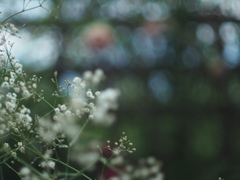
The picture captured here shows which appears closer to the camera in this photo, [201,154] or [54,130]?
[54,130]

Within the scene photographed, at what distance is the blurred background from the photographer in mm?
1721

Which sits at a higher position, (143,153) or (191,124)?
(191,124)

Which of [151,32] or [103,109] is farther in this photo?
[151,32]

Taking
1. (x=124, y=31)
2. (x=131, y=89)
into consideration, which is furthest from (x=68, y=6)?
(x=131, y=89)

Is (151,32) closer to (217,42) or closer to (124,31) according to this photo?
(124,31)

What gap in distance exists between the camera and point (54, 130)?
47cm

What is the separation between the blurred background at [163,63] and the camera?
1.72 meters

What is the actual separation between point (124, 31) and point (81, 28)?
0.18m

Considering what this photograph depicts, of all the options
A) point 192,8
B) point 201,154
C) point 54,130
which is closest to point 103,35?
point 192,8

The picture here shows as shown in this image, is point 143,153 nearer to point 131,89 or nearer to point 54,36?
point 131,89

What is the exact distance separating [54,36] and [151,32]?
41 cm

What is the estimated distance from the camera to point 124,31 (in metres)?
1.79

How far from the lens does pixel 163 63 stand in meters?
1.78

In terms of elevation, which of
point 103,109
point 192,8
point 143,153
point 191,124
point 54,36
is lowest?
point 103,109
